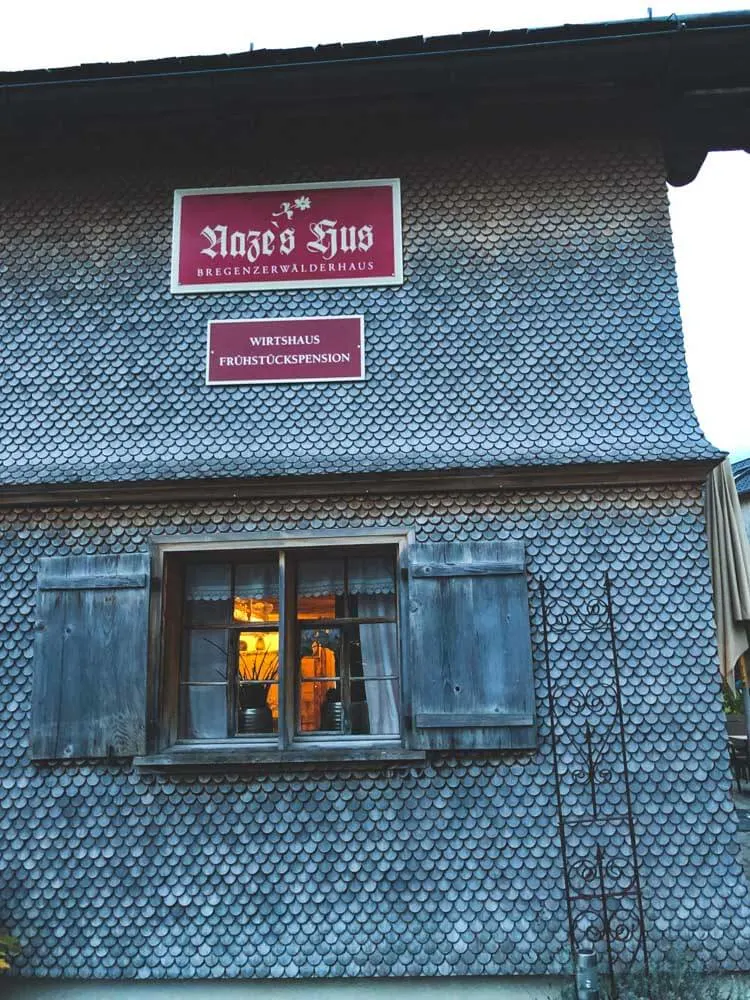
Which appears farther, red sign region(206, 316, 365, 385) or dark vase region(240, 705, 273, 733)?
red sign region(206, 316, 365, 385)

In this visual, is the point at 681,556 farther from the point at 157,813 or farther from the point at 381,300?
the point at 157,813

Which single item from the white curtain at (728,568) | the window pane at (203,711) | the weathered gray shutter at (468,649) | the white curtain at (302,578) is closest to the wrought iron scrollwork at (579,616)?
the weathered gray shutter at (468,649)

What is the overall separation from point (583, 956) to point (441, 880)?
1.19 metres

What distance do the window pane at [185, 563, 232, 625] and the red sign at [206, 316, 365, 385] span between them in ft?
5.05

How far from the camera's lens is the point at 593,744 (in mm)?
5496

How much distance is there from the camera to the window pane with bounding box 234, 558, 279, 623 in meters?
6.09

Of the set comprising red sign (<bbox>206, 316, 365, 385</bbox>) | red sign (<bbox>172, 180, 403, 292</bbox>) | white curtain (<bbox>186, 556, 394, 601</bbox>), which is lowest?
white curtain (<bbox>186, 556, 394, 601</bbox>)

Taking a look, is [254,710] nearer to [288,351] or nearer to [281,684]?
[281,684]

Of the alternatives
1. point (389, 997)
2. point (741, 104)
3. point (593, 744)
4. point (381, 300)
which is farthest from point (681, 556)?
point (741, 104)

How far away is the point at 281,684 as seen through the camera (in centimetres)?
571

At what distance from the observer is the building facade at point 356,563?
5359mm

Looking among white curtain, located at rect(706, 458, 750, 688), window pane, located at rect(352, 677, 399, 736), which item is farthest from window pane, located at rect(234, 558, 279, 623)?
white curtain, located at rect(706, 458, 750, 688)

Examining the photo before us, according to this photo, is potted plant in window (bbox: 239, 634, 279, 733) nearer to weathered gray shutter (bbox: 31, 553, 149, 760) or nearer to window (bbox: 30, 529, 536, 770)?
window (bbox: 30, 529, 536, 770)

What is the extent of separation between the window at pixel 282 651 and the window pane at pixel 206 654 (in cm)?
1
